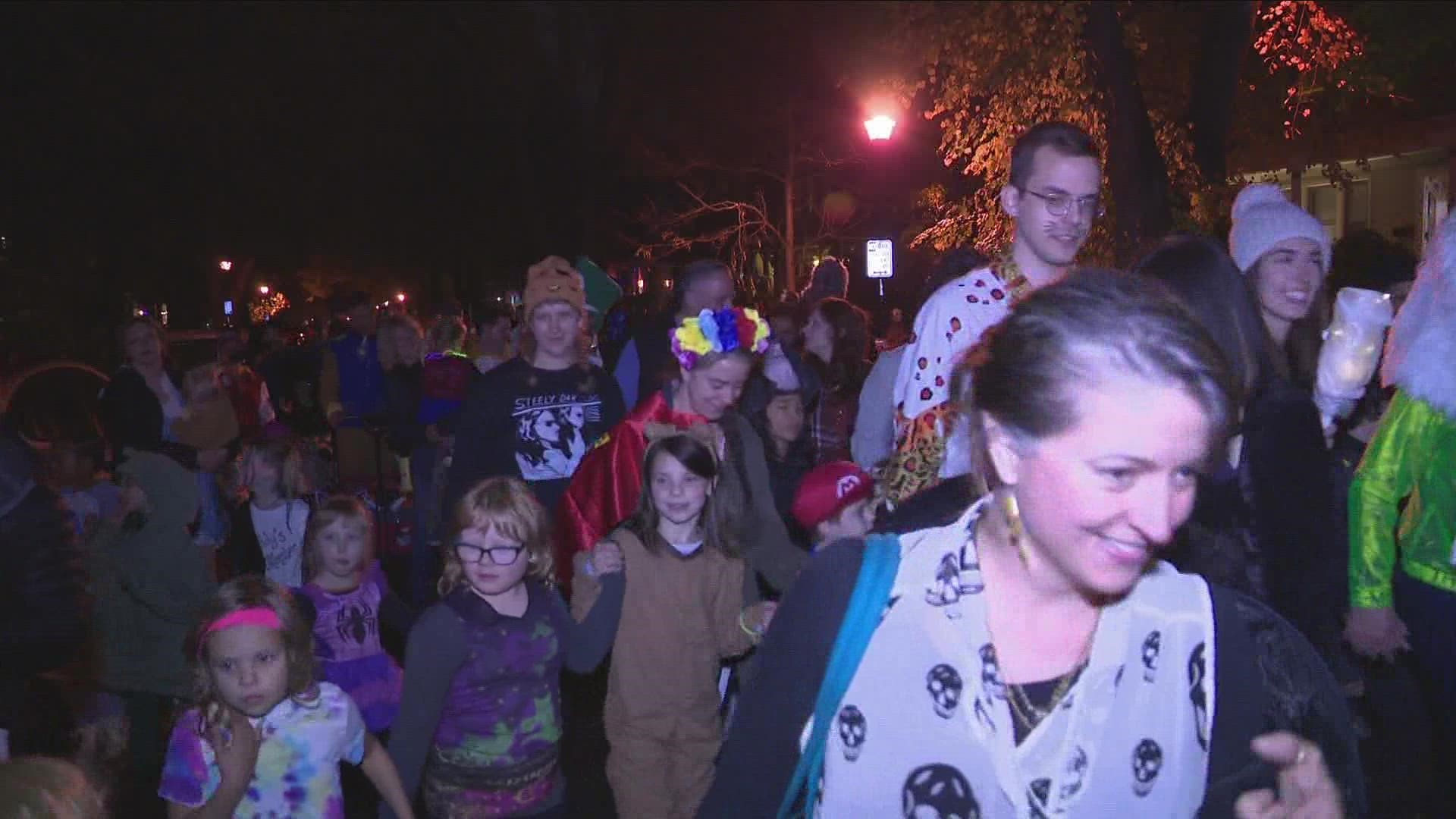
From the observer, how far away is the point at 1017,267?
339 cm

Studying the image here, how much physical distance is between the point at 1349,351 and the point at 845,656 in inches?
93.3

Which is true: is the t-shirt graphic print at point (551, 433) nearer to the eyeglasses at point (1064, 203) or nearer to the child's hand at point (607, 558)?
the child's hand at point (607, 558)

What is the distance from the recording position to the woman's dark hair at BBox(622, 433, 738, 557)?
4328 millimetres

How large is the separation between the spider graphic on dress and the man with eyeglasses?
2743 mm

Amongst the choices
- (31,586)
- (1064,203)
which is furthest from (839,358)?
(31,586)

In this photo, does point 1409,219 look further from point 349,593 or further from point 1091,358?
point 1091,358

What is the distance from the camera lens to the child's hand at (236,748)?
3371mm

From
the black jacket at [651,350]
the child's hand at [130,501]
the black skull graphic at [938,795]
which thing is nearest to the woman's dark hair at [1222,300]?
the black skull graphic at [938,795]

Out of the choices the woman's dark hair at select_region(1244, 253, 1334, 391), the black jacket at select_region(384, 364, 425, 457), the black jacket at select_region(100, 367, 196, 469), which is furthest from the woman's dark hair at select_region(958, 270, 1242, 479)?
the black jacket at select_region(384, 364, 425, 457)

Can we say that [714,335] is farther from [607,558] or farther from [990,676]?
[990,676]

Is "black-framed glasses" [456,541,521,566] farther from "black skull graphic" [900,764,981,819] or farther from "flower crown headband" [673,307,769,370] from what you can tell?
"black skull graphic" [900,764,981,819]

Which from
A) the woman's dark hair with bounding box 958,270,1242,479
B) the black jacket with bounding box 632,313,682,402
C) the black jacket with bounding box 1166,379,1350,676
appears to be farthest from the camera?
the black jacket with bounding box 632,313,682,402

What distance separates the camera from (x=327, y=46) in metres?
31.7

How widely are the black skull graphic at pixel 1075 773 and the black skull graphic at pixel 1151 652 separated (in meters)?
0.15
